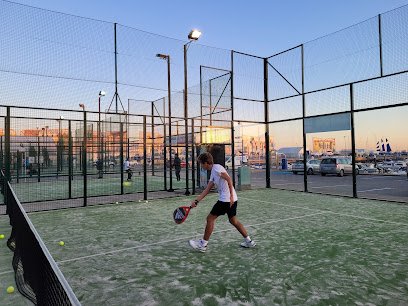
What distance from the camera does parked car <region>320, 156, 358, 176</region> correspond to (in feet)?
87.8

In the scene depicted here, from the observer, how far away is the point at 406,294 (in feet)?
13.0

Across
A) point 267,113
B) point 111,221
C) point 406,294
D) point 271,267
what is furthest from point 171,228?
point 267,113

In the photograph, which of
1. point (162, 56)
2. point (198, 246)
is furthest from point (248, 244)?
point (162, 56)

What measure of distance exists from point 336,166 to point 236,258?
2391cm

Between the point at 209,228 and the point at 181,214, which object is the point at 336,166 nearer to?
the point at 181,214

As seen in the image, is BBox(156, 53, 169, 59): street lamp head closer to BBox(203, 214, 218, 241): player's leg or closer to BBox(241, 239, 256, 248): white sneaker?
BBox(203, 214, 218, 241): player's leg

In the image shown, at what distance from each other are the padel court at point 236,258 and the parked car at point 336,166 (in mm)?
17919

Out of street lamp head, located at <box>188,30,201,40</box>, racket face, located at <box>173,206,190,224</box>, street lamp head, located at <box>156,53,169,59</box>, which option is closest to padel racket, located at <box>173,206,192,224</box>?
racket face, located at <box>173,206,190,224</box>

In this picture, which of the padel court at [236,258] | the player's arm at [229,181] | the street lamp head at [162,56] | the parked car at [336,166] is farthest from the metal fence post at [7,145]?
the parked car at [336,166]

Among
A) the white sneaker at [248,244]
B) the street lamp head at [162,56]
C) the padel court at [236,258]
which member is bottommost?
the padel court at [236,258]

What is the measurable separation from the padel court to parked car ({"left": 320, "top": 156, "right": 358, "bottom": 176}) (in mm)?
17919

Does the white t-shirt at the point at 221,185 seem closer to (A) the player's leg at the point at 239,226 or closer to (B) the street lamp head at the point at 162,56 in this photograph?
(A) the player's leg at the point at 239,226

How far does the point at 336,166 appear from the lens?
26734 millimetres

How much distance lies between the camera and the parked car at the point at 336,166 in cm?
2677
